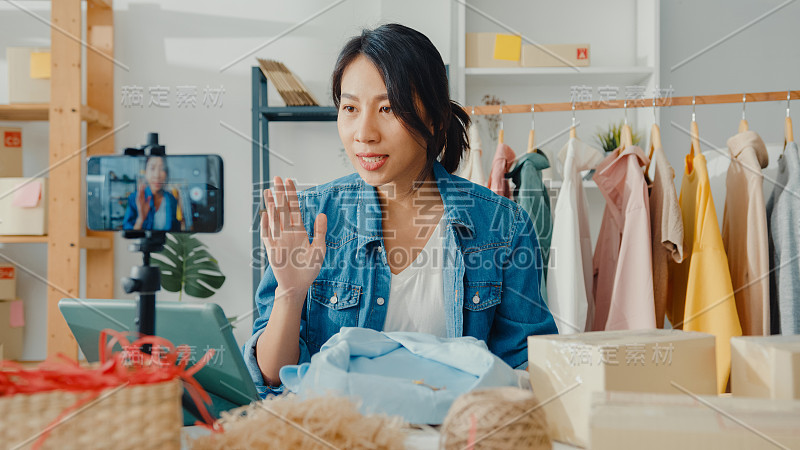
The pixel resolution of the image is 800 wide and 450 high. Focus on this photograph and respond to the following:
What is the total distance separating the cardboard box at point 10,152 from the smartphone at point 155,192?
223 centimetres

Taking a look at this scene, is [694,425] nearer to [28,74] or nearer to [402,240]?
[402,240]

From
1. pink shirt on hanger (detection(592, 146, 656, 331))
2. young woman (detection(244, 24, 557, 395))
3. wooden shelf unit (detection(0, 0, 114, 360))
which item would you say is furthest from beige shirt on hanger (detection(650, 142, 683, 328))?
wooden shelf unit (detection(0, 0, 114, 360))

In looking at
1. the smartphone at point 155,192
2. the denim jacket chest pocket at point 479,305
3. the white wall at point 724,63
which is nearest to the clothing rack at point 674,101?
the white wall at point 724,63

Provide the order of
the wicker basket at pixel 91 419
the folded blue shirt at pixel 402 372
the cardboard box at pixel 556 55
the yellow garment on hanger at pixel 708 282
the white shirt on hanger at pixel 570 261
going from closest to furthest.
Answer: the wicker basket at pixel 91 419 < the folded blue shirt at pixel 402 372 < the yellow garment on hanger at pixel 708 282 < the white shirt on hanger at pixel 570 261 < the cardboard box at pixel 556 55

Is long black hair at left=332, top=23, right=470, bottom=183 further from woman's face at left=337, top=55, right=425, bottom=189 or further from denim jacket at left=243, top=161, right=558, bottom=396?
denim jacket at left=243, top=161, right=558, bottom=396

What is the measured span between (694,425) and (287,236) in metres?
0.62

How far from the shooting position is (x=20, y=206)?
87.1 inches

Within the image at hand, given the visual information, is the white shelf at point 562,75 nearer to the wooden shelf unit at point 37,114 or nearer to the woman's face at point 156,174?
the wooden shelf unit at point 37,114

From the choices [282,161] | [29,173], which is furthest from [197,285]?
[29,173]

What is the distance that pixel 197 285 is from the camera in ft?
7.93

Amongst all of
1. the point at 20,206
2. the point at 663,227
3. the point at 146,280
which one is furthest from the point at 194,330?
the point at 20,206

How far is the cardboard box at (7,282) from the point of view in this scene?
7.71 ft

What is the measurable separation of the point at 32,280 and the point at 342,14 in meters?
1.71

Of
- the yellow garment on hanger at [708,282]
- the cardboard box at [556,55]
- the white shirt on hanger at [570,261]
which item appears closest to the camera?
the yellow garment on hanger at [708,282]
